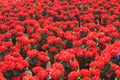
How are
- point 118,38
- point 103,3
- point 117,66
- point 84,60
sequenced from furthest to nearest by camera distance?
point 103,3 < point 118,38 < point 84,60 < point 117,66

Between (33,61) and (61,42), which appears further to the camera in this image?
(61,42)

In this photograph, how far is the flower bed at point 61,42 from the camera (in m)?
6.51

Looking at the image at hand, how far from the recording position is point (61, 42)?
802 cm

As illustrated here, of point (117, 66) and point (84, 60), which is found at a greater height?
point (117, 66)

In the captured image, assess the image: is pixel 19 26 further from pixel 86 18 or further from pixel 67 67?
pixel 67 67

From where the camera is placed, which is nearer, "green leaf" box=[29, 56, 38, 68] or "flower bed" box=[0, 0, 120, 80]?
"flower bed" box=[0, 0, 120, 80]

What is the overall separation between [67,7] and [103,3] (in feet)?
4.53

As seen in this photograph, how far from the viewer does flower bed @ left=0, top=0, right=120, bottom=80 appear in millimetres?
6512

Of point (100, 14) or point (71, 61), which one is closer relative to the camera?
point (71, 61)

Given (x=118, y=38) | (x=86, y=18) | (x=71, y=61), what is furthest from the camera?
(x=86, y=18)

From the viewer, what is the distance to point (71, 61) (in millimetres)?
6945

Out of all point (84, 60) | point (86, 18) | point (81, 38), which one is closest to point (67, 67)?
point (84, 60)

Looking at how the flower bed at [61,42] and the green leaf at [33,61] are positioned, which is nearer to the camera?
the flower bed at [61,42]

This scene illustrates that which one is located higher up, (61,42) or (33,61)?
(61,42)
